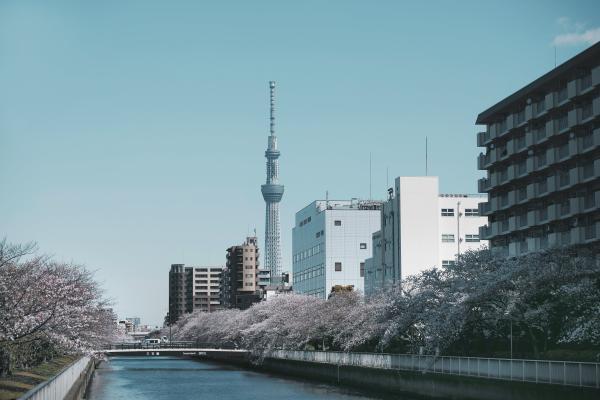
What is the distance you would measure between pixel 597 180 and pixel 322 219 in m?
110

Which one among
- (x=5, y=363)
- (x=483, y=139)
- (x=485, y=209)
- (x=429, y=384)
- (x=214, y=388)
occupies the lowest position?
(x=214, y=388)

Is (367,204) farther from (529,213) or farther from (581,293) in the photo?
(581,293)

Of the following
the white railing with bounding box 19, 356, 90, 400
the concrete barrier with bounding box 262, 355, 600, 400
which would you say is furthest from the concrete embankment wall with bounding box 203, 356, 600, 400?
the white railing with bounding box 19, 356, 90, 400

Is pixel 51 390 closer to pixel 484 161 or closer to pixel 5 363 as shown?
pixel 5 363

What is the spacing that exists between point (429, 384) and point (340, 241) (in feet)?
382

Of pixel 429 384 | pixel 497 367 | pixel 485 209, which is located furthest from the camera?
pixel 485 209

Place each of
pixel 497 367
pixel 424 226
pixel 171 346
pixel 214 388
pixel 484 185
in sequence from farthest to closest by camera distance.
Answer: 1. pixel 171 346
2. pixel 424 226
3. pixel 484 185
4. pixel 214 388
5. pixel 497 367

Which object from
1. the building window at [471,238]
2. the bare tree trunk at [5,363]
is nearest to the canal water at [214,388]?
the bare tree trunk at [5,363]

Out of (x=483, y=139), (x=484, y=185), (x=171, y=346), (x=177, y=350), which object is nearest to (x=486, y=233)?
(x=484, y=185)

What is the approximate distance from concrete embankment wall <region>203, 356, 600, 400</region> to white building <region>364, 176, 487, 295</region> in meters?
34.8

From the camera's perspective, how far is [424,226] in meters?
132

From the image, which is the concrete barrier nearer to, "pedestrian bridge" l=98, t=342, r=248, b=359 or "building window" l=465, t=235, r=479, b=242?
"building window" l=465, t=235, r=479, b=242

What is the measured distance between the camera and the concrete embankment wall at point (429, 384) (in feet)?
150

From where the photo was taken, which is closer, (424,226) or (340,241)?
(424,226)
